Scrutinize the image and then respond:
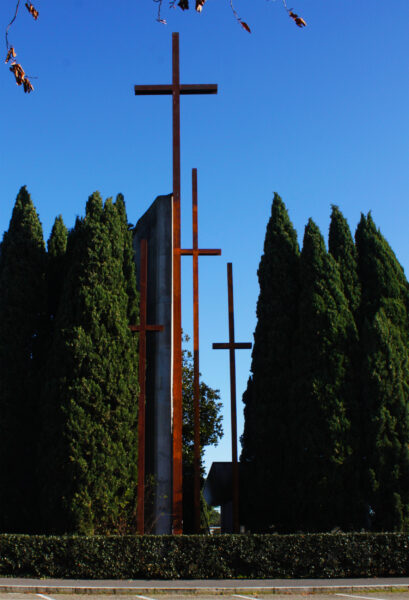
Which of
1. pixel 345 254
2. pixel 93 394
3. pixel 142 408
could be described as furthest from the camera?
pixel 345 254

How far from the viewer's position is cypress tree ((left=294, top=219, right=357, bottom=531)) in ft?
47.7

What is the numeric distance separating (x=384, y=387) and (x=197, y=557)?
233 inches

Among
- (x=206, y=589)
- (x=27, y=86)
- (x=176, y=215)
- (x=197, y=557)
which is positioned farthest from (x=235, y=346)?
(x=27, y=86)

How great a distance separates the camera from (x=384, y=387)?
49.1ft

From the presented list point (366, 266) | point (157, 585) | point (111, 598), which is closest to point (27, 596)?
point (111, 598)

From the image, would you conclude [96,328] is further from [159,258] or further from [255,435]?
[255,435]

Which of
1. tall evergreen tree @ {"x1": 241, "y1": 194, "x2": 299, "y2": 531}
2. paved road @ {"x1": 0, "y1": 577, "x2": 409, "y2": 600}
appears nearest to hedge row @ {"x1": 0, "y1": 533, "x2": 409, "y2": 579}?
paved road @ {"x1": 0, "y1": 577, "x2": 409, "y2": 600}

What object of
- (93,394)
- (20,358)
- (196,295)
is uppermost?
(196,295)

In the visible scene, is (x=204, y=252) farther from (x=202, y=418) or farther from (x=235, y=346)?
(x=202, y=418)

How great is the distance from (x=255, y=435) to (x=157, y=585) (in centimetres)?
577

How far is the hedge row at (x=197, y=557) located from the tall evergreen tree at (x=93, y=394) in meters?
1.46

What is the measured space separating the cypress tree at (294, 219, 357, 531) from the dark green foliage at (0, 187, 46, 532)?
7.01m

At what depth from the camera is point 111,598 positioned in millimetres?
10281

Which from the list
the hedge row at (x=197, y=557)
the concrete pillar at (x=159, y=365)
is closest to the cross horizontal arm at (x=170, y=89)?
the concrete pillar at (x=159, y=365)
